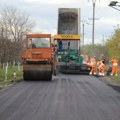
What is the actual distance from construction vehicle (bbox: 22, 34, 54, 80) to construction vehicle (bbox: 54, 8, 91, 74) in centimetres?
954

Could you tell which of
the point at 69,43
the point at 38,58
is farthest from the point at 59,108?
the point at 69,43

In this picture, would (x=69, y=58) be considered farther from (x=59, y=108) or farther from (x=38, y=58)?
(x=59, y=108)

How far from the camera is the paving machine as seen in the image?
40.4 metres

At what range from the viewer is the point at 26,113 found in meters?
13.2

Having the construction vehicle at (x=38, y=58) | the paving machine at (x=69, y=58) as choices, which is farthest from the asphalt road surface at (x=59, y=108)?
the paving machine at (x=69, y=58)

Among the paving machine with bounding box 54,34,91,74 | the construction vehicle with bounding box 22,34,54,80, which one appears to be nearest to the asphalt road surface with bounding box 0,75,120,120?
the construction vehicle with bounding box 22,34,54,80

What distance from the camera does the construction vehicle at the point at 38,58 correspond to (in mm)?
29953

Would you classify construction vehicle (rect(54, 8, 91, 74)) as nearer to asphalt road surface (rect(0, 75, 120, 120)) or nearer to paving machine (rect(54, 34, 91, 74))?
paving machine (rect(54, 34, 91, 74))

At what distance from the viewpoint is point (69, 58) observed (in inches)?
1625

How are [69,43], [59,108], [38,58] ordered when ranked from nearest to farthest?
[59,108]
[38,58]
[69,43]

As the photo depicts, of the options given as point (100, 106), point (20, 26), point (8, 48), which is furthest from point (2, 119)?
point (20, 26)

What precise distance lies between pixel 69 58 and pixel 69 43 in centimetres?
147

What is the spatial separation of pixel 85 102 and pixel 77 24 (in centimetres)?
2588

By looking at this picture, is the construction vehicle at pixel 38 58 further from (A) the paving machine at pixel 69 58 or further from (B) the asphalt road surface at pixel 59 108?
(B) the asphalt road surface at pixel 59 108
